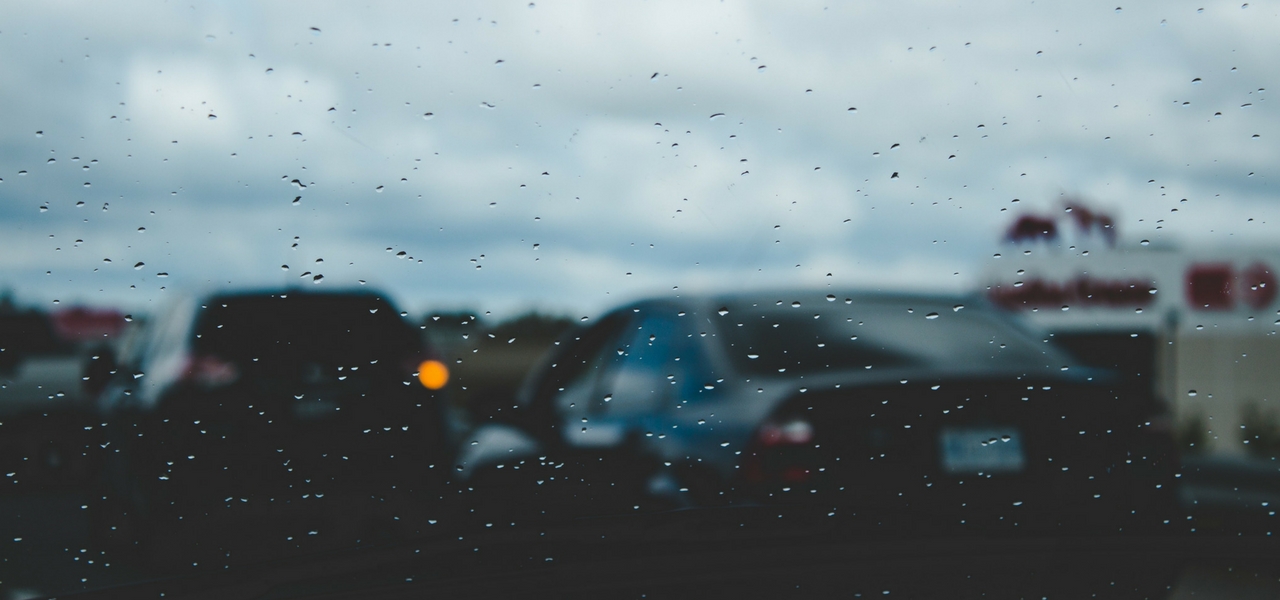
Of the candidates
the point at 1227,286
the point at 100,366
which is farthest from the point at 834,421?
the point at 100,366

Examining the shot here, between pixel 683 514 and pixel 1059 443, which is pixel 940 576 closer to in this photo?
pixel 683 514

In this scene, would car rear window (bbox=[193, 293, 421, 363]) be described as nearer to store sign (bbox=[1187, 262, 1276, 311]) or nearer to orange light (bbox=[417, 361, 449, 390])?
orange light (bbox=[417, 361, 449, 390])

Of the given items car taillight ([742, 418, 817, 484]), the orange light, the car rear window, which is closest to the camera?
the car rear window

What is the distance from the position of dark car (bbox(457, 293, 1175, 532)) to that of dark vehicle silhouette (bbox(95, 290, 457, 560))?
230 millimetres

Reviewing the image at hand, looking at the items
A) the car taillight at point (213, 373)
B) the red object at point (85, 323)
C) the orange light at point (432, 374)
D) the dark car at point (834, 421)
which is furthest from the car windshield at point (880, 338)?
the red object at point (85, 323)

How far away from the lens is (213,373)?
8.28 feet

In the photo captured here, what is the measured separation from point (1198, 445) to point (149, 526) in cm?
255

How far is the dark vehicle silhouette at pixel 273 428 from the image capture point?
2.34m

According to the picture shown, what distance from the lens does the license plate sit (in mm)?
2500

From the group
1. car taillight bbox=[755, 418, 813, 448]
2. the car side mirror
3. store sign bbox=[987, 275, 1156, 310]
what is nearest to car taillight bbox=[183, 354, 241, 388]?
the car side mirror

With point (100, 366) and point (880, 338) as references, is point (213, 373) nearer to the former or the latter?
A: point (100, 366)

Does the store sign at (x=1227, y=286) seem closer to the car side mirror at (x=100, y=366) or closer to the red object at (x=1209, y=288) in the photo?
the red object at (x=1209, y=288)

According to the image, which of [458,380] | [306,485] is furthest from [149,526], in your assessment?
[458,380]

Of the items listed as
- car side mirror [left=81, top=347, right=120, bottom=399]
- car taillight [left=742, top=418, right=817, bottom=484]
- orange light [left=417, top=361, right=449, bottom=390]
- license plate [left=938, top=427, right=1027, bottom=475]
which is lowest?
license plate [left=938, top=427, right=1027, bottom=475]
